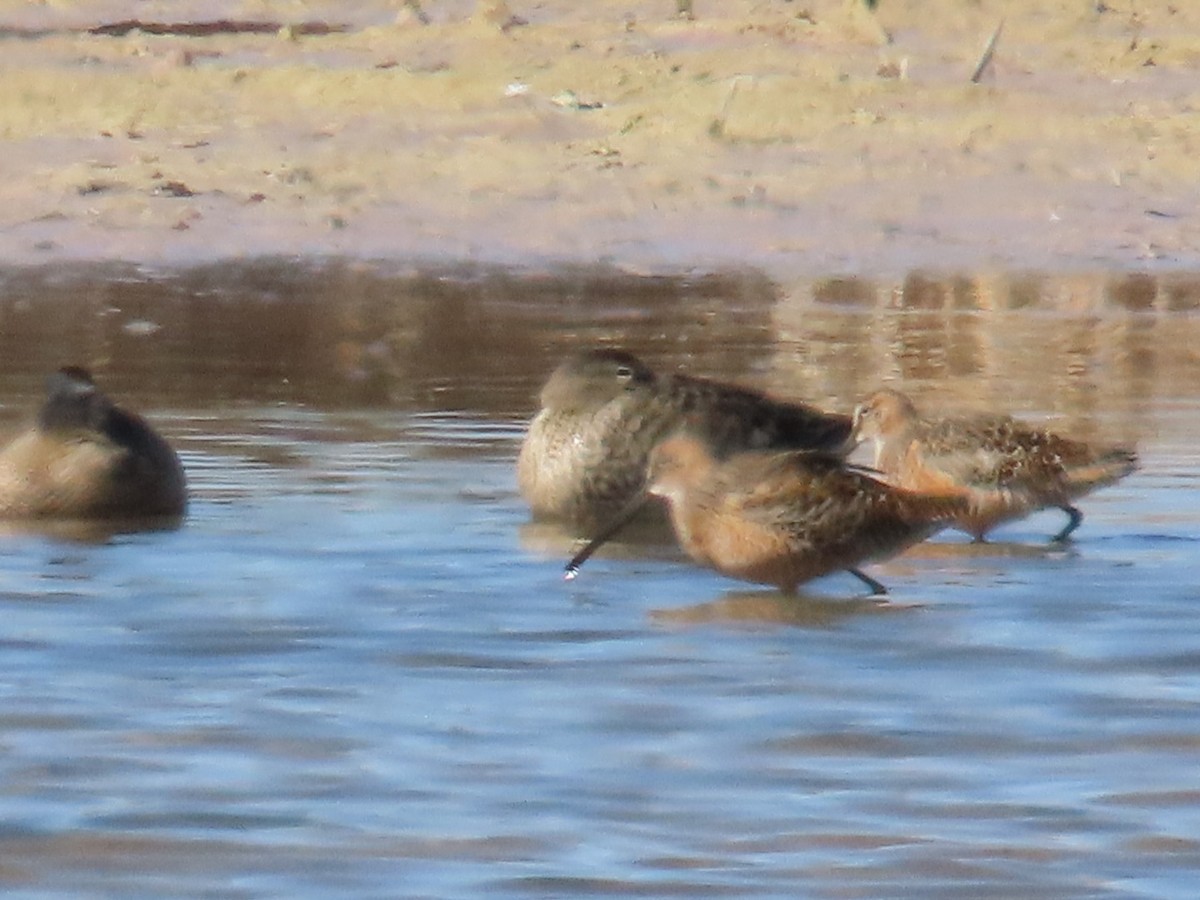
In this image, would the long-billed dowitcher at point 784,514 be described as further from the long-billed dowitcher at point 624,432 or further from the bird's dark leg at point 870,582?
the long-billed dowitcher at point 624,432

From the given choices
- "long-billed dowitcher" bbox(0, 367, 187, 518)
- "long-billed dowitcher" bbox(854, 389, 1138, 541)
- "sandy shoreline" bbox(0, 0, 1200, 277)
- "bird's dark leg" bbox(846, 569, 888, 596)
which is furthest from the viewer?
"sandy shoreline" bbox(0, 0, 1200, 277)

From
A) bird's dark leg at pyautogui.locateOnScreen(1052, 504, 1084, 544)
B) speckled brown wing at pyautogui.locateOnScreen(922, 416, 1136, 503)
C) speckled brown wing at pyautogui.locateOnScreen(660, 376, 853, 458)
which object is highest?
speckled brown wing at pyautogui.locateOnScreen(660, 376, 853, 458)

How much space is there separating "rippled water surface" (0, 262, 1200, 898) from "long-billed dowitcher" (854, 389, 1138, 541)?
0.45ft

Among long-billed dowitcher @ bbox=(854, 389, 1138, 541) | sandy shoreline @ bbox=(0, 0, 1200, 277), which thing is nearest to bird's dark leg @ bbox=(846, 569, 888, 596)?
Result: long-billed dowitcher @ bbox=(854, 389, 1138, 541)

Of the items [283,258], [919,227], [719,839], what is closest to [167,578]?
[719,839]

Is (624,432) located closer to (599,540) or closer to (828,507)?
(599,540)

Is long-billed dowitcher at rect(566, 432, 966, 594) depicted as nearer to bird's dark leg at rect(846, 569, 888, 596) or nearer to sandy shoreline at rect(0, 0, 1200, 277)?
bird's dark leg at rect(846, 569, 888, 596)

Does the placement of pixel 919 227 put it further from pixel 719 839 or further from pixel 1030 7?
pixel 719 839

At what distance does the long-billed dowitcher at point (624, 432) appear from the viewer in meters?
9.05

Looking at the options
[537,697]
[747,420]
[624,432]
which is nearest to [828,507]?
[747,420]

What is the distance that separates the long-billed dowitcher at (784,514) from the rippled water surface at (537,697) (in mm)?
112

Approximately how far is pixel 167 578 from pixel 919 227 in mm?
11477

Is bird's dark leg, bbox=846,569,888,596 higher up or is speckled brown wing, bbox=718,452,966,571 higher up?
speckled brown wing, bbox=718,452,966,571

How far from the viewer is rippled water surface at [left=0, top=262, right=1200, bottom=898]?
498 cm
